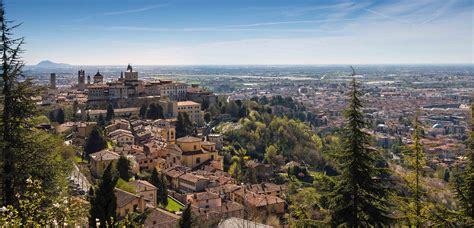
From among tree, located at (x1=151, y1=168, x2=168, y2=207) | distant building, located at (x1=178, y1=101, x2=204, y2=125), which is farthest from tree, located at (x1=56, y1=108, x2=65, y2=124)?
tree, located at (x1=151, y1=168, x2=168, y2=207)

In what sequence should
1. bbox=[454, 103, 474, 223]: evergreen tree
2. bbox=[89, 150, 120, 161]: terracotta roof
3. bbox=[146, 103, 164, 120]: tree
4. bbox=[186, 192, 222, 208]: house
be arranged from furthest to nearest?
1. bbox=[146, 103, 164, 120]: tree
2. bbox=[89, 150, 120, 161]: terracotta roof
3. bbox=[186, 192, 222, 208]: house
4. bbox=[454, 103, 474, 223]: evergreen tree

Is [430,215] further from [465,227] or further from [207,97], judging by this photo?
[207,97]

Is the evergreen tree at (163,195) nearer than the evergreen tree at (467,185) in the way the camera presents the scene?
No

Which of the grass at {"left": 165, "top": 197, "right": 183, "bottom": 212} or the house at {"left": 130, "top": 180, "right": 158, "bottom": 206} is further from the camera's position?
the grass at {"left": 165, "top": 197, "right": 183, "bottom": 212}

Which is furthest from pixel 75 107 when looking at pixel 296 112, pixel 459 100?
pixel 459 100

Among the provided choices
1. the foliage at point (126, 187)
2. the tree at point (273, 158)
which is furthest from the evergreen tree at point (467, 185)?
the tree at point (273, 158)

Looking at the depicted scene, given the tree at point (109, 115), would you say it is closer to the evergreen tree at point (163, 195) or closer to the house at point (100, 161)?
the house at point (100, 161)

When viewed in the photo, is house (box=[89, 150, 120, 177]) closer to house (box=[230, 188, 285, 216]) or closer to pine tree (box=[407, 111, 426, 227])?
house (box=[230, 188, 285, 216])
